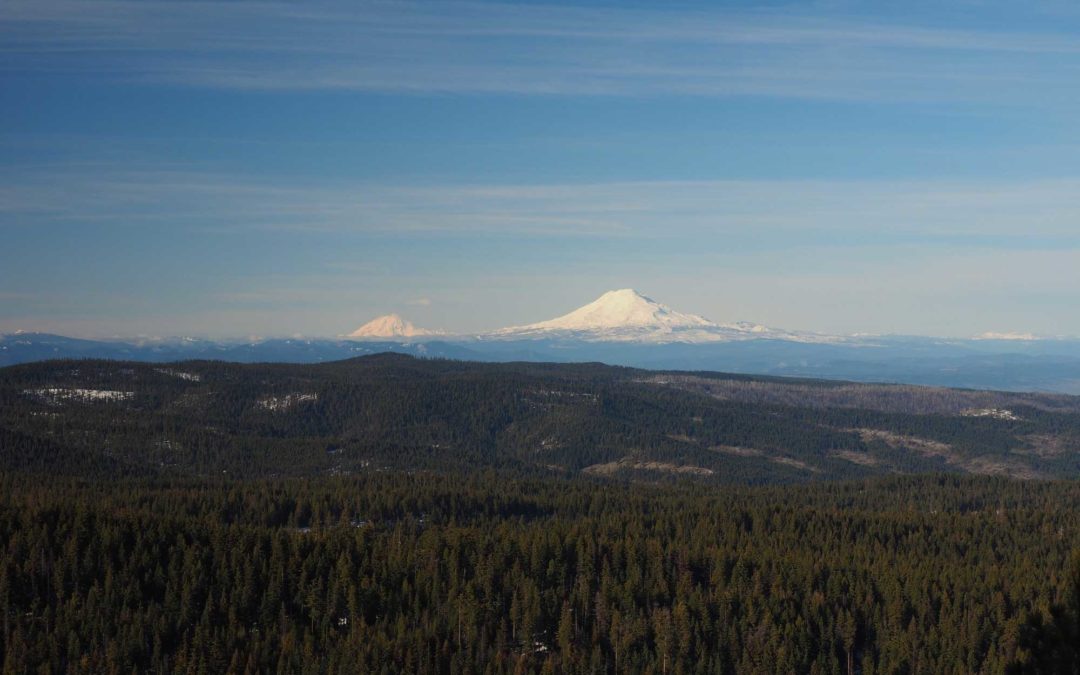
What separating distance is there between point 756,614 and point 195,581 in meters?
61.1

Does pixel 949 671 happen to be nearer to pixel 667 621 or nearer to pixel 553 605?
pixel 667 621

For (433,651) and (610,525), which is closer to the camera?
(433,651)

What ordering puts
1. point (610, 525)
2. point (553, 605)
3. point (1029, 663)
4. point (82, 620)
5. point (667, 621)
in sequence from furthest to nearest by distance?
point (610, 525) < point (553, 605) < point (667, 621) < point (82, 620) < point (1029, 663)

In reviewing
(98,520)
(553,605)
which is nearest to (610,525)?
(553,605)

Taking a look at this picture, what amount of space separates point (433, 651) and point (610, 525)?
173 ft

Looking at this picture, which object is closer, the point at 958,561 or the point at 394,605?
the point at 394,605

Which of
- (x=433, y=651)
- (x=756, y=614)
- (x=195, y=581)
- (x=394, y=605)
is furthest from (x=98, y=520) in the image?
(x=756, y=614)

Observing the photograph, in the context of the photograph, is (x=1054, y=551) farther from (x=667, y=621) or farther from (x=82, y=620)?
(x=82, y=620)

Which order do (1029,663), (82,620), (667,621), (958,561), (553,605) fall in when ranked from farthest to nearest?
1. (958,561)
2. (553,605)
3. (667,621)
4. (82,620)
5. (1029,663)

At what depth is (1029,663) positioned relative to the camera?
55438 mm

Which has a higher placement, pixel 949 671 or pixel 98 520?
pixel 98 520

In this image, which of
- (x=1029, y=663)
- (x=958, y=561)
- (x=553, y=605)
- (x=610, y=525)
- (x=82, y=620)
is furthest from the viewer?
(x=610, y=525)

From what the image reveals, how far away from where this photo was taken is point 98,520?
→ 133750 mm

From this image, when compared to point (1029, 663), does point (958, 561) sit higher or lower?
lower
